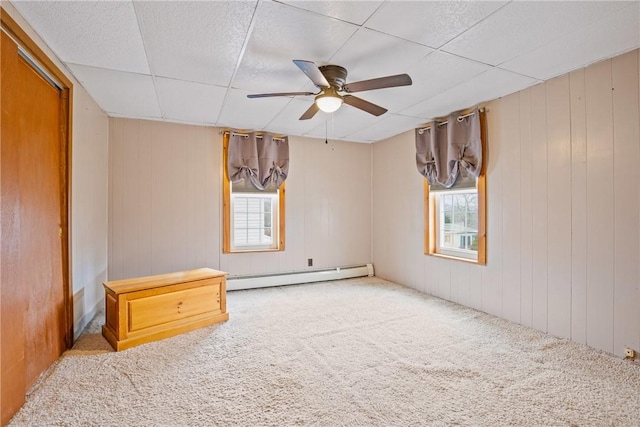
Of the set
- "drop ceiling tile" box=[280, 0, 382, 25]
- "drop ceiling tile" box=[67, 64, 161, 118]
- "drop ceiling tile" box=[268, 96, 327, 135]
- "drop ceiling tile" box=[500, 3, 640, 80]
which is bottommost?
"drop ceiling tile" box=[500, 3, 640, 80]

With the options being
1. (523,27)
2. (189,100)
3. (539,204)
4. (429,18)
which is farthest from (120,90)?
(539,204)

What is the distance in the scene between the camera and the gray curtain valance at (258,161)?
14.5 feet

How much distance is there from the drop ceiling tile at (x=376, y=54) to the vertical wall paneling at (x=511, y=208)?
136cm

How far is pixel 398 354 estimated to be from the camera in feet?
8.34

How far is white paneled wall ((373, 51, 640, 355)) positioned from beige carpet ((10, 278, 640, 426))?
300 millimetres

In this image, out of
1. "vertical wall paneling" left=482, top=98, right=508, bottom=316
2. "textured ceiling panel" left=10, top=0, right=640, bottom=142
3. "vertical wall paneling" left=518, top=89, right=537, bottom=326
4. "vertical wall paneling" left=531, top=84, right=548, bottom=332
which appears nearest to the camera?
"textured ceiling panel" left=10, top=0, right=640, bottom=142

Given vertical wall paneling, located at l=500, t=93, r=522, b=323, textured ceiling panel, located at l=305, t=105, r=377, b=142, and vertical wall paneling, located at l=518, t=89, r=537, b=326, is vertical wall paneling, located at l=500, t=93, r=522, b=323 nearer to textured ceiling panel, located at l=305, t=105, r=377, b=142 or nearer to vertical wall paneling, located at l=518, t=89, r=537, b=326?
vertical wall paneling, located at l=518, t=89, r=537, b=326

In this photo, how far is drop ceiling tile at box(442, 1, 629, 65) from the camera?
183cm

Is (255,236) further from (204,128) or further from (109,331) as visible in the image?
(109,331)

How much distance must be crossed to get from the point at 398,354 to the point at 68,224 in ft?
9.65

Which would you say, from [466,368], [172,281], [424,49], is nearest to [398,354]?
[466,368]

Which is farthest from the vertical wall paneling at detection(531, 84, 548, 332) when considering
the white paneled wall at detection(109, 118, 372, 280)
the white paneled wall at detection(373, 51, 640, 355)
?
the white paneled wall at detection(109, 118, 372, 280)

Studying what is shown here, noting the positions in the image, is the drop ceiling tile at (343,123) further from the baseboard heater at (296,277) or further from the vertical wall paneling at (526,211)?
the baseboard heater at (296,277)

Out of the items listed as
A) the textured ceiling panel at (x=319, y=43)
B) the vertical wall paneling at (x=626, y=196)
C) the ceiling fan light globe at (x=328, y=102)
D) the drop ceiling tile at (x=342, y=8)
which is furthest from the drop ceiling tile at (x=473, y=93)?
the drop ceiling tile at (x=342, y=8)
